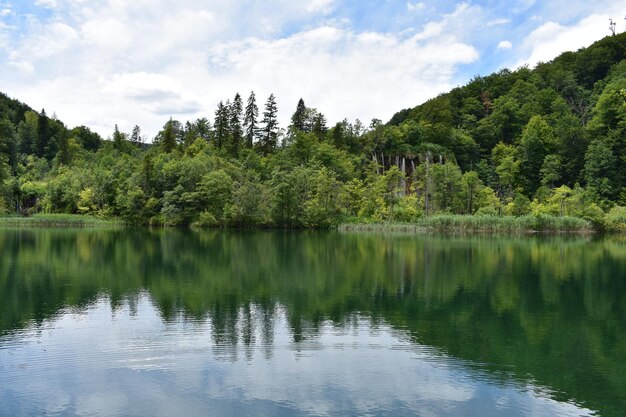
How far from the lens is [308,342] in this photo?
1063cm

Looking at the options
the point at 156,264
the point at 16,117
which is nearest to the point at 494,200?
the point at 156,264

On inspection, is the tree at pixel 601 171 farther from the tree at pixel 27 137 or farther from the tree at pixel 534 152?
the tree at pixel 27 137

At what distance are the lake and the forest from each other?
40.4 m

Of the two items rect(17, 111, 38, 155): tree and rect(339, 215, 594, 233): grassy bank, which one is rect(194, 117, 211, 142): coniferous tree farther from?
rect(339, 215, 594, 233): grassy bank

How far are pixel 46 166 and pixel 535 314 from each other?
97.3 meters

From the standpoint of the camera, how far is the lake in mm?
7590

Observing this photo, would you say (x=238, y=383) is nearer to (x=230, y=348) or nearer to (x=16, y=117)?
(x=230, y=348)

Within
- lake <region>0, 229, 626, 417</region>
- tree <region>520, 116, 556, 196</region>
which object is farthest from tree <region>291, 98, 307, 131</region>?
lake <region>0, 229, 626, 417</region>

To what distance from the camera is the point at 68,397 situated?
7562mm

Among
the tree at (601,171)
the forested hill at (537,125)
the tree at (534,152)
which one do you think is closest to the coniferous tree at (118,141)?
the forested hill at (537,125)

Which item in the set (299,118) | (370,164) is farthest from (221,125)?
(370,164)

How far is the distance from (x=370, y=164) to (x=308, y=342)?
66.5 metres

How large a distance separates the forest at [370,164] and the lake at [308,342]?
132 feet

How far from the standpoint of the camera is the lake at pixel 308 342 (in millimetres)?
7590
